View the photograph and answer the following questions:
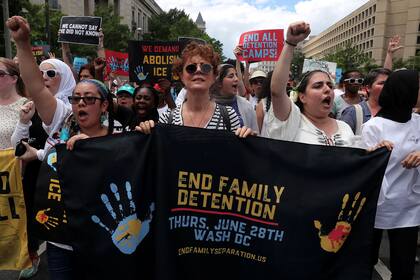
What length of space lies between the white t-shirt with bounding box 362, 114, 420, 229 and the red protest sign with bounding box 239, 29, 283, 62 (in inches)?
213

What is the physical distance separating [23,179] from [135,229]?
1.60 m

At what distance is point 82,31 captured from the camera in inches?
299

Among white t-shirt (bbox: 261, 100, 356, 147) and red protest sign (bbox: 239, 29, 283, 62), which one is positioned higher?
red protest sign (bbox: 239, 29, 283, 62)

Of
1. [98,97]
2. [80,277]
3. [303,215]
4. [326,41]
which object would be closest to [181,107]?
[98,97]

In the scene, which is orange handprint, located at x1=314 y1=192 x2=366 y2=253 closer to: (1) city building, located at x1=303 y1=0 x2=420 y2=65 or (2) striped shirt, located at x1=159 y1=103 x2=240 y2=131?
(2) striped shirt, located at x1=159 y1=103 x2=240 y2=131

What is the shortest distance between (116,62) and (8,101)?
8.22 metres

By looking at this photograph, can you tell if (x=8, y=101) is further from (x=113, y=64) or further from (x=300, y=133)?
(x=113, y=64)

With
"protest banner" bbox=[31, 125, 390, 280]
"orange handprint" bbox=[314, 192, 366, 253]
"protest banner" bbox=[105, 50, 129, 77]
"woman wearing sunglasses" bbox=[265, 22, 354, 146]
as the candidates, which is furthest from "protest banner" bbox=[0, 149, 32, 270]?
"protest banner" bbox=[105, 50, 129, 77]

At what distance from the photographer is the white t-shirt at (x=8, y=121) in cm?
329

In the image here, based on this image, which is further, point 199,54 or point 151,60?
point 151,60

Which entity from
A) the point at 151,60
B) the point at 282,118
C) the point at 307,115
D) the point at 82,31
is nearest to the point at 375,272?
the point at 307,115

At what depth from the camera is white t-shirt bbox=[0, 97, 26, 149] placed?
329cm

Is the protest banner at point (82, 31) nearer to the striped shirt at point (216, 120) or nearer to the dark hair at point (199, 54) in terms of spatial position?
the dark hair at point (199, 54)

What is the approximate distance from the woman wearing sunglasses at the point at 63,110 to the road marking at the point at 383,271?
2982mm
